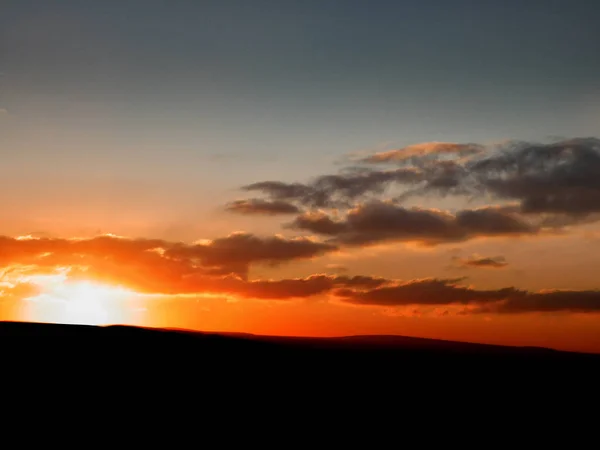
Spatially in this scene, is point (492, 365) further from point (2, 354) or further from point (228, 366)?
point (2, 354)

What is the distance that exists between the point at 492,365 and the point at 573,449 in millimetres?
23001

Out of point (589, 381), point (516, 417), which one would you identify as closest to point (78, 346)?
point (516, 417)

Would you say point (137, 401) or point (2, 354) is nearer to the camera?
point (137, 401)

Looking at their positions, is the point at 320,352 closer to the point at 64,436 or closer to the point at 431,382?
the point at 431,382

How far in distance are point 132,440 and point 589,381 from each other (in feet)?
111

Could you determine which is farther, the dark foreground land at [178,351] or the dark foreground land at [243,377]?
the dark foreground land at [178,351]

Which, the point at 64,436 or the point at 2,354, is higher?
the point at 2,354

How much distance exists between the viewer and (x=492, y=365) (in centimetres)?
5403

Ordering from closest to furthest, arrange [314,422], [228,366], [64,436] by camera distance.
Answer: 1. [64,436]
2. [314,422]
3. [228,366]

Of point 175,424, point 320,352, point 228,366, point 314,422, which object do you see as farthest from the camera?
point 320,352

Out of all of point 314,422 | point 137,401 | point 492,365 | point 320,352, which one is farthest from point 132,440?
point 492,365

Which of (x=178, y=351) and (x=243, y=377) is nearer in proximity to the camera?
(x=243, y=377)

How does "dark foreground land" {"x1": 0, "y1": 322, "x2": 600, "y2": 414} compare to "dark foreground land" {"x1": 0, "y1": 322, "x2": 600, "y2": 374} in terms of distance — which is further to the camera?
"dark foreground land" {"x1": 0, "y1": 322, "x2": 600, "y2": 374}

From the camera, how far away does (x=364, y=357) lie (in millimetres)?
52062
